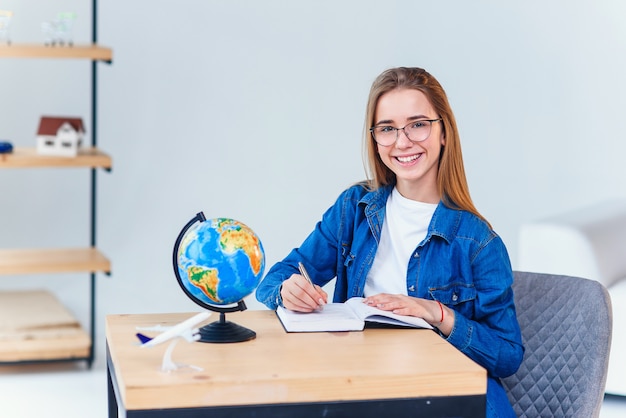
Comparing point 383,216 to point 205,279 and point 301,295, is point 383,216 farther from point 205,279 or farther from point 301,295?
point 205,279

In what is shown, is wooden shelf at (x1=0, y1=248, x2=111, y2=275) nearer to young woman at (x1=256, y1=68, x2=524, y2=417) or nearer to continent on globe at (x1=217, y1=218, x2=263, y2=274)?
young woman at (x1=256, y1=68, x2=524, y2=417)

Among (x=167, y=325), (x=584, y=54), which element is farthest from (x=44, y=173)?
(x=167, y=325)

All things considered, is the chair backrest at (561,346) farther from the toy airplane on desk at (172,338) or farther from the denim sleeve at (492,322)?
the toy airplane on desk at (172,338)

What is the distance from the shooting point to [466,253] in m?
2.01

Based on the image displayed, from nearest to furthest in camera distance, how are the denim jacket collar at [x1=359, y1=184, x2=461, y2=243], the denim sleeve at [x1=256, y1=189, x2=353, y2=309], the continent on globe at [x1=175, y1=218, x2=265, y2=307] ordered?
the continent on globe at [x1=175, y1=218, x2=265, y2=307] < the denim jacket collar at [x1=359, y1=184, x2=461, y2=243] < the denim sleeve at [x1=256, y1=189, x2=353, y2=309]

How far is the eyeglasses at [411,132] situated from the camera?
2.07 meters

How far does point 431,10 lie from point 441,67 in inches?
10.8

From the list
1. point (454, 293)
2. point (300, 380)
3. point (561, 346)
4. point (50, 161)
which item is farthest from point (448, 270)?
point (50, 161)

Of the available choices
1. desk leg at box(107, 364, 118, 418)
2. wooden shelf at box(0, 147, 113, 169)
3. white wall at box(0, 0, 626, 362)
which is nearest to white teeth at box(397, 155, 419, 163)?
desk leg at box(107, 364, 118, 418)

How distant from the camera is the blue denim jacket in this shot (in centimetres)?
192

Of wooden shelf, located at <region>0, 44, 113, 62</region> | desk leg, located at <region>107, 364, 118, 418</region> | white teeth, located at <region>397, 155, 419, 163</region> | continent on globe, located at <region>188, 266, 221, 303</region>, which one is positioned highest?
wooden shelf, located at <region>0, 44, 113, 62</region>

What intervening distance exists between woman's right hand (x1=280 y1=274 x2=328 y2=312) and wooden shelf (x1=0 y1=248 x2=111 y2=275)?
1.96 meters

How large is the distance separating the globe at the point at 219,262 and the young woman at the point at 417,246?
207 millimetres

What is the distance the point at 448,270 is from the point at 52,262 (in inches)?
85.2
